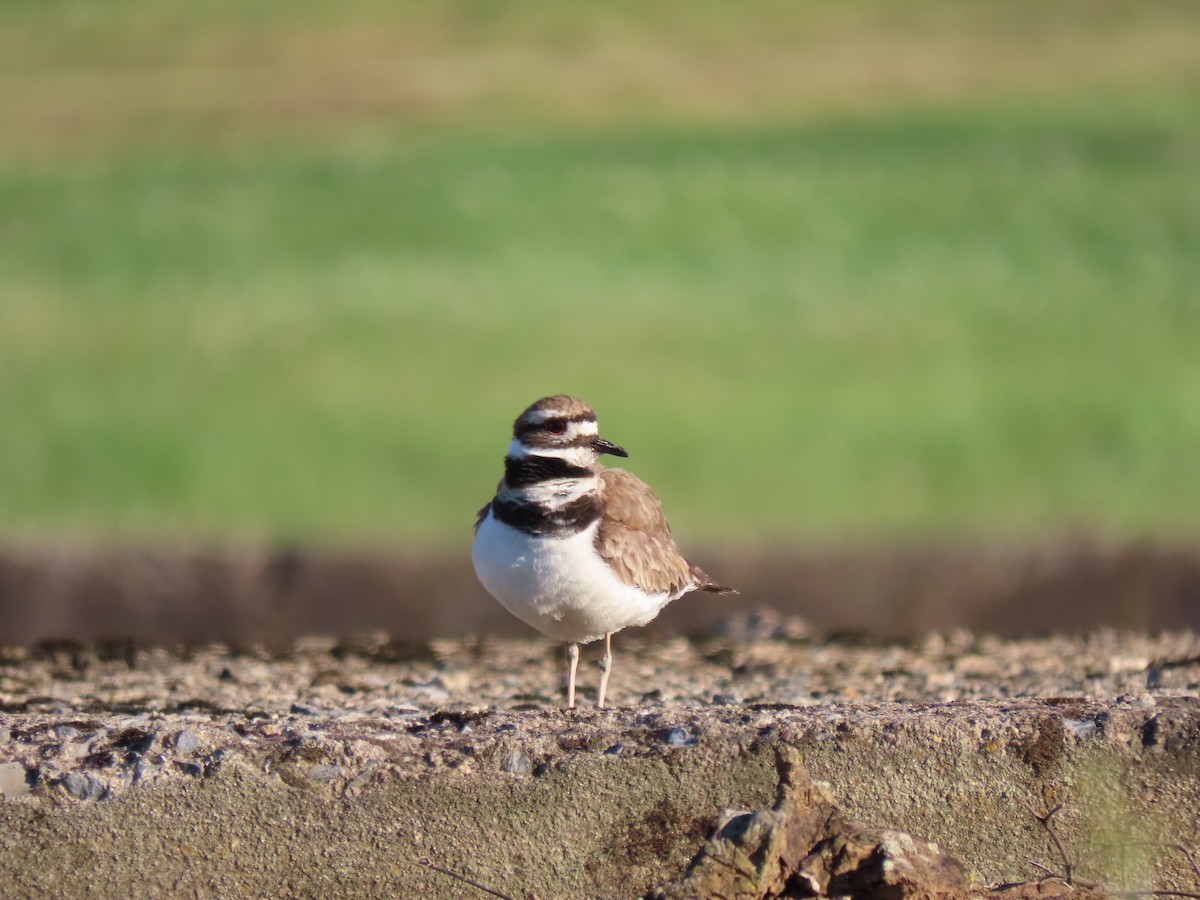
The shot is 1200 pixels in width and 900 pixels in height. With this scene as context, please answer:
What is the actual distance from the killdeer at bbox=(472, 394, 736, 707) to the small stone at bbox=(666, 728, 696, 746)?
103 centimetres

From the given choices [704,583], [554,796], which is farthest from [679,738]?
[704,583]

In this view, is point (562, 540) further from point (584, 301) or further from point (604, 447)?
point (584, 301)

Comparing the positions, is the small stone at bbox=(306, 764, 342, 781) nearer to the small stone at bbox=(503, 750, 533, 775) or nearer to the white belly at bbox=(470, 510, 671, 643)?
the small stone at bbox=(503, 750, 533, 775)

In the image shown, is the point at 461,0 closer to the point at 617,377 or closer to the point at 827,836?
the point at 617,377

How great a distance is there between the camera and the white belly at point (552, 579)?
174 inches

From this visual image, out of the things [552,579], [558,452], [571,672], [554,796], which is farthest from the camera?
[571,672]

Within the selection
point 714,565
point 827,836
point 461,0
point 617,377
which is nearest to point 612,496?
point 827,836

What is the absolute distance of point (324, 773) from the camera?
3277 mm

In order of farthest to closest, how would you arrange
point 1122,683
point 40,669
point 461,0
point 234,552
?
point 461,0 → point 234,552 → point 40,669 → point 1122,683

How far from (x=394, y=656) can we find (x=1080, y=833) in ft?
10.1

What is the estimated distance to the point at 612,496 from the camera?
187 inches

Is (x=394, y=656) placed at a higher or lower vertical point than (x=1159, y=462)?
lower

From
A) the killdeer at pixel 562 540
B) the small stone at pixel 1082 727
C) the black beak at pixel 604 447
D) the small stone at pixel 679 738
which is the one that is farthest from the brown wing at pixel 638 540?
the small stone at pixel 1082 727

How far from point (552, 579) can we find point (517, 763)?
1165mm
